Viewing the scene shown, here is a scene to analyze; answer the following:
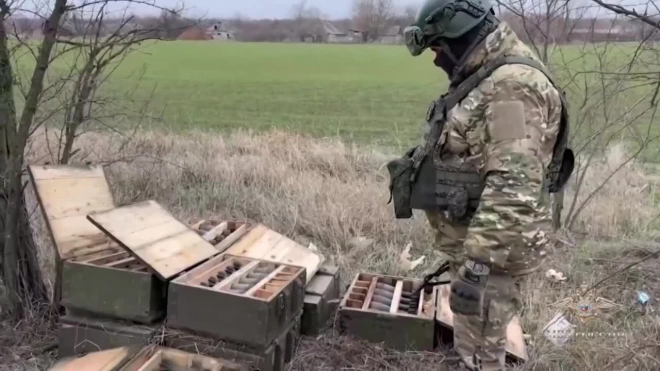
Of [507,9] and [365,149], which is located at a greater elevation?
[507,9]

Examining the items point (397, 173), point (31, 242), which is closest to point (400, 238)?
point (397, 173)

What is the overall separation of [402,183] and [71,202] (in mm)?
2019

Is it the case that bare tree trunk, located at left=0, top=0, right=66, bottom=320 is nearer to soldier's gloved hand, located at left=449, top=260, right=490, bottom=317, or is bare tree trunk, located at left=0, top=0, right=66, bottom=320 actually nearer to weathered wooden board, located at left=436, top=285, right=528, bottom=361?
weathered wooden board, located at left=436, top=285, right=528, bottom=361

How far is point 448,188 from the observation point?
2980 mm

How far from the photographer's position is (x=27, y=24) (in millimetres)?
3930

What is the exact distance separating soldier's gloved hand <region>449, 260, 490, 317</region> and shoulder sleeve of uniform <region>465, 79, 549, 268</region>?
65mm

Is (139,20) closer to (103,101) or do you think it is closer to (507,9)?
(103,101)

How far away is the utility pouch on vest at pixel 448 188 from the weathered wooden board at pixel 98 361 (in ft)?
5.22

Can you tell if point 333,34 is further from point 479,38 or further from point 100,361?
point 100,361

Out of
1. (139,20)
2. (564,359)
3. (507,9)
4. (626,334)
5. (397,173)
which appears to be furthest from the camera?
(507,9)

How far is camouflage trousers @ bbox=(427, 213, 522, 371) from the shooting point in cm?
291

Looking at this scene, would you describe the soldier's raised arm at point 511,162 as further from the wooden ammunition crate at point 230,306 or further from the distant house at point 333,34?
the distant house at point 333,34

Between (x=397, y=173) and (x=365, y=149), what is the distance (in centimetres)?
625

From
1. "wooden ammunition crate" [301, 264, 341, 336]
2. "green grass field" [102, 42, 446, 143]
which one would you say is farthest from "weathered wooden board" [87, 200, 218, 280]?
"green grass field" [102, 42, 446, 143]
